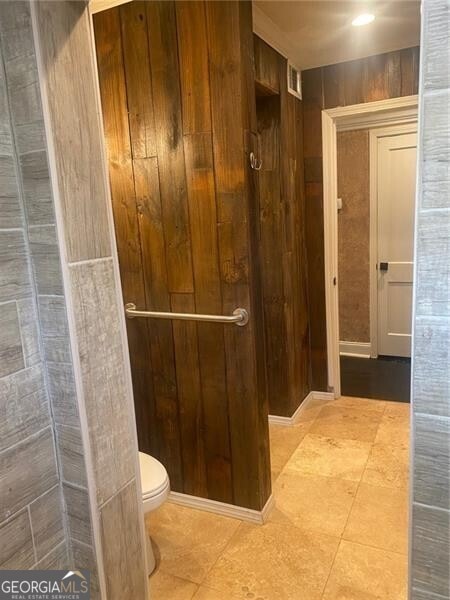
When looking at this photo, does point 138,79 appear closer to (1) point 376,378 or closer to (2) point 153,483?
(2) point 153,483

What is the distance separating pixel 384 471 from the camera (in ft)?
7.81

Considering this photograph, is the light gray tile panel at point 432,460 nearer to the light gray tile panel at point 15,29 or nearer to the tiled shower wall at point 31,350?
the tiled shower wall at point 31,350

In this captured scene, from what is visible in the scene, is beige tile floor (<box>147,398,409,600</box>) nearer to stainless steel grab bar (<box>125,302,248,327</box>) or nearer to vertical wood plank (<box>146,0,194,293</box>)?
stainless steel grab bar (<box>125,302,248,327</box>)

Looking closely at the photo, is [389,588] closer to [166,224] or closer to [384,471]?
[384,471]

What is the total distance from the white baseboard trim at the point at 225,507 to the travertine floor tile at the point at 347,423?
853 millimetres

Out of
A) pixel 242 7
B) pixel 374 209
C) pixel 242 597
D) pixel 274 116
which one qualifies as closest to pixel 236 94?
pixel 242 7

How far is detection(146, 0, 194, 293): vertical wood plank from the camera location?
70.5 inches

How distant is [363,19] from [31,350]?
94.9 inches

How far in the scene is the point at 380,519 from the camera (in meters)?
2.01

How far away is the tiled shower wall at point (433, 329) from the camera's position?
66 centimetres

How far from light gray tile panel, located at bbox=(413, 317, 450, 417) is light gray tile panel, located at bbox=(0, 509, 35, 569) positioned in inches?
34.8

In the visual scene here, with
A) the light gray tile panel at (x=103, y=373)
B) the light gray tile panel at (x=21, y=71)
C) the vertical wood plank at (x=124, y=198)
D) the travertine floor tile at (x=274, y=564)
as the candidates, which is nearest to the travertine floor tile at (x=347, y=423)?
the travertine floor tile at (x=274, y=564)

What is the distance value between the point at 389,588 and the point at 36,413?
4.88 feet

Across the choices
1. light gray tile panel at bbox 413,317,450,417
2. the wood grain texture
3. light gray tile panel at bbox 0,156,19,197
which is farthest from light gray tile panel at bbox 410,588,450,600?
the wood grain texture
